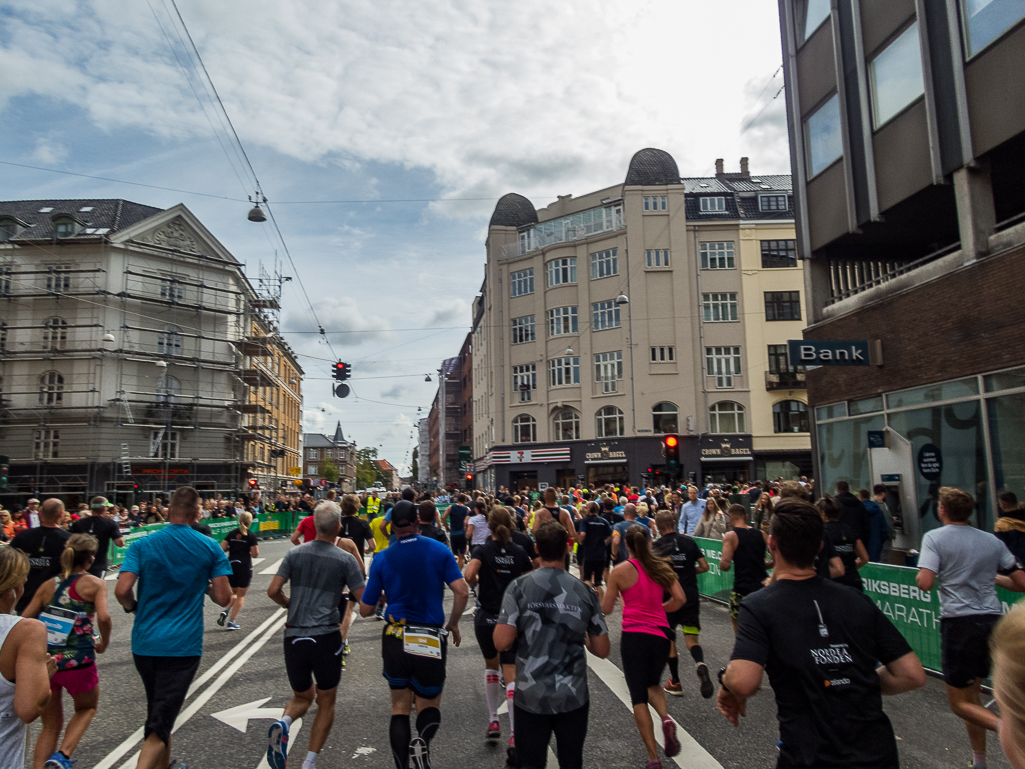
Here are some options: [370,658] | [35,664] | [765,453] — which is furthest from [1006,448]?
[765,453]

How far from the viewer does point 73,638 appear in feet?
16.8

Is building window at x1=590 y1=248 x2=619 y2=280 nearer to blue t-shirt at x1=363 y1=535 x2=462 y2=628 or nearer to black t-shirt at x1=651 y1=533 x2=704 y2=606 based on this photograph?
black t-shirt at x1=651 y1=533 x2=704 y2=606

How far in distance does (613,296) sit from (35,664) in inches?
1691

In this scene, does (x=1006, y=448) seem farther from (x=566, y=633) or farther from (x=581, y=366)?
(x=581, y=366)

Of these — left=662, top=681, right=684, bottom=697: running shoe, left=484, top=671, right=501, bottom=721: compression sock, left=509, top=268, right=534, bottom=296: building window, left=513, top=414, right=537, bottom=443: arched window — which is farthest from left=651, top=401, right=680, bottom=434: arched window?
left=484, top=671, right=501, bottom=721: compression sock

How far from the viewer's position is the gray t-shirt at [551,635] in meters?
3.88

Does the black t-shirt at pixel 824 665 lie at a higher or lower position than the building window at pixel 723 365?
lower

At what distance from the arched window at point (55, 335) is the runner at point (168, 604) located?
37806mm

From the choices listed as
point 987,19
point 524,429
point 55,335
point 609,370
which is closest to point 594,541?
point 987,19

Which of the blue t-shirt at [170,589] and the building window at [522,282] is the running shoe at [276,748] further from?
the building window at [522,282]

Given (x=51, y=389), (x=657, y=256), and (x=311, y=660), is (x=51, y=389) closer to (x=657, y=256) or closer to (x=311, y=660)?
(x=657, y=256)

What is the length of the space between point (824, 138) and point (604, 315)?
2853 centimetres

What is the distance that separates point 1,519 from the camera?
52.2 feet

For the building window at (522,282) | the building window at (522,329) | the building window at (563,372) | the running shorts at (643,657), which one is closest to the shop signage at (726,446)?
the building window at (563,372)
